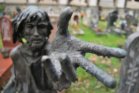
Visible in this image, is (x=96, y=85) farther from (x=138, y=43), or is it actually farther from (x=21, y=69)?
(x=21, y=69)

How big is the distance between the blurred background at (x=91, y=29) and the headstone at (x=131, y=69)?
2.57ft

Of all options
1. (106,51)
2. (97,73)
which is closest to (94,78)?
(106,51)

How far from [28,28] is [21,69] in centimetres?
29

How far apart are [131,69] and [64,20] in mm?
4111

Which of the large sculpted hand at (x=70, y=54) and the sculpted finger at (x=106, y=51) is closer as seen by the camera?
the large sculpted hand at (x=70, y=54)

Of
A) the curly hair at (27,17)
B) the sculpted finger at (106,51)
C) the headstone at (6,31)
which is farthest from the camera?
the headstone at (6,31)

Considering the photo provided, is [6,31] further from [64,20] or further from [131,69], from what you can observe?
[64,20]

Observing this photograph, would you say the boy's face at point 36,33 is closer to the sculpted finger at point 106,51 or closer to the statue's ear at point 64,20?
the statue's ear at point 64,20

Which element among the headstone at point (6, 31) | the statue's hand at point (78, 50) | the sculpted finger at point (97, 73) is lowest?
the headstone at point (6, 31)

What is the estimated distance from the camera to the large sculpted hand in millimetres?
1517

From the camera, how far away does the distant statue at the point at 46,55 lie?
1.55 metres

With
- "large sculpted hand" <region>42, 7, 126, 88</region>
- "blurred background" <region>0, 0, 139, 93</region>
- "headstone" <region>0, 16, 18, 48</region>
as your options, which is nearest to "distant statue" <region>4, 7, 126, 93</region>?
"large sculpted hand" <region>42, 7, 126, 88</region>

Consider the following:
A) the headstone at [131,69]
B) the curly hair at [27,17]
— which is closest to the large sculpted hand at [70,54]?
the curly hair at [27,17]

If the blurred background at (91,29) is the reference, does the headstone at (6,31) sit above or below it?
above
